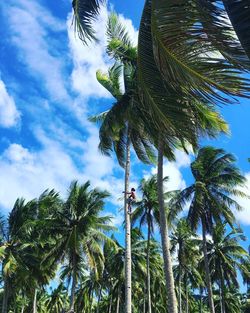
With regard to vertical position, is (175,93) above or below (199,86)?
above

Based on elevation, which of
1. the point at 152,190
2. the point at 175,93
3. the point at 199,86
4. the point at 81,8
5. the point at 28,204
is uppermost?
the point at 152,190

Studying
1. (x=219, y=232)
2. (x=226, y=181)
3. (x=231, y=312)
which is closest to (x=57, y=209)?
(x=226, y=181)

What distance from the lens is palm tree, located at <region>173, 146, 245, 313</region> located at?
30203 millimetres

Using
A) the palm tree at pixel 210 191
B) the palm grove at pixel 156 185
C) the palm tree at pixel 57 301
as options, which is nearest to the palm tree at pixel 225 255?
the palm grove at pixel 156 185

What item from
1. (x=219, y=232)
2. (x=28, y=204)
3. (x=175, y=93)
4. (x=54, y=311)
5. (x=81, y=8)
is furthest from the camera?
(x=54, y=311)

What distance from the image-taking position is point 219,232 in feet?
135

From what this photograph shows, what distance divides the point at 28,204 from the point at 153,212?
10.3 meters

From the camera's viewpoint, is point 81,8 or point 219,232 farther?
point 219,232

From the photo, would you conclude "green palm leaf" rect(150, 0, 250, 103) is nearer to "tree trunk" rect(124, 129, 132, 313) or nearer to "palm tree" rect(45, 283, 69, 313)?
"tree trunk" rect(124, 129, 132, 313)

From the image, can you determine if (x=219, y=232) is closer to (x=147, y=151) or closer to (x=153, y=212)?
(x=153, y=212)

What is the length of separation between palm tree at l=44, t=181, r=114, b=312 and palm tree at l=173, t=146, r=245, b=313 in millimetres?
5748

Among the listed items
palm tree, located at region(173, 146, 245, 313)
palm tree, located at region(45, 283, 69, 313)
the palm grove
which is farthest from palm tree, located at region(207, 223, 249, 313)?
palm tree, located at region(45, 283, 69, 313)

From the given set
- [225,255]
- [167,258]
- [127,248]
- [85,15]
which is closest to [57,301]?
[225,255]

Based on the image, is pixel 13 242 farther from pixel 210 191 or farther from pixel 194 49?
pixel 194 49
